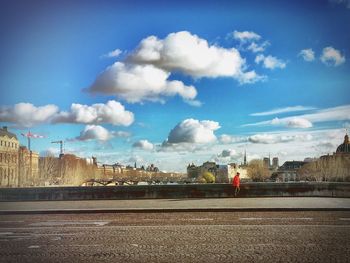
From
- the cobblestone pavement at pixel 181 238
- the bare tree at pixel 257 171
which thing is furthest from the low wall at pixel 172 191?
the bare tree at pixel 257 171

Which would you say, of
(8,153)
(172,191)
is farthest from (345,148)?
(172,191)

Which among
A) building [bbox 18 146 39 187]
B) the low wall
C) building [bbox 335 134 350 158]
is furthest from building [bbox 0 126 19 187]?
building [bbox 335 134 350 158]

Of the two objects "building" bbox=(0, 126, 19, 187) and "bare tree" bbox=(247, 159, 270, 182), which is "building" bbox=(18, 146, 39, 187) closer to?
"building" bbox=(0, 126, 19, 187)

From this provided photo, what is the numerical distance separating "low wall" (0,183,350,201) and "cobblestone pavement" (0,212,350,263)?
30.8 feet

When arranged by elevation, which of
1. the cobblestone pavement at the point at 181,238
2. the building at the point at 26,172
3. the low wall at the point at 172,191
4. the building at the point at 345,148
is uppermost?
the building at the point at 345,148

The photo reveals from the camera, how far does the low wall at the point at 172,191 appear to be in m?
27.2

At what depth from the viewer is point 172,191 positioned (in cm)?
2753

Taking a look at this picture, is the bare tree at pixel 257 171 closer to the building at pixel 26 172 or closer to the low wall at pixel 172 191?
the building at pixel 26 172

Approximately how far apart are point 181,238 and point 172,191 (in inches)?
624

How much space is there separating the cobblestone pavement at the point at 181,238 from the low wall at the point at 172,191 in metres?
9.39

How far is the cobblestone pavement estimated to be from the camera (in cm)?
923

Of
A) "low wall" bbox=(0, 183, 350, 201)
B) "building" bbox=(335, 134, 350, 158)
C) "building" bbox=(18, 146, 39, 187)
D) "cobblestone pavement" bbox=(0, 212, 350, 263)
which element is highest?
"building" bbox=(335, 134, 350, 158)

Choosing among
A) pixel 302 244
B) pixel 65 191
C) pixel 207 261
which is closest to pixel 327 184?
pixel 65 191

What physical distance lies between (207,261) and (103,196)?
2008cm
